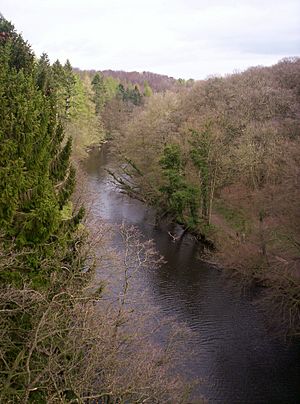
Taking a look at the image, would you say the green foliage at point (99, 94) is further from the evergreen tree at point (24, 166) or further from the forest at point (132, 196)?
the evergreen tree at point (24, 166)

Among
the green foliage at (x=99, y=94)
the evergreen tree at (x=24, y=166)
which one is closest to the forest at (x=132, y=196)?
the evergreen tree at (x=24, y=166)

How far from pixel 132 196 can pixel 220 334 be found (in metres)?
19.2

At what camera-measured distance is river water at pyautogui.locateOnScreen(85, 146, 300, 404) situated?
48.1 feet

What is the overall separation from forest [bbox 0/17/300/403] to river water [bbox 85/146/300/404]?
3.07 ft

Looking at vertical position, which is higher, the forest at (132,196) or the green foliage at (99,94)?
the green foliage at (99,94)

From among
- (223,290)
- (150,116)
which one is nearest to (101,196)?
(150,116)

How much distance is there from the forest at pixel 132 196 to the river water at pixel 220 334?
0.94m

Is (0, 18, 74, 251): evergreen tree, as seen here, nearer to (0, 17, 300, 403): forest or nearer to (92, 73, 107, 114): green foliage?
(0, 17, 300, 403): forest

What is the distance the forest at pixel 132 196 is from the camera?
873cm

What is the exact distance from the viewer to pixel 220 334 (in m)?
17.2

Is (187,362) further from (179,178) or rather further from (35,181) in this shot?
(179,178)

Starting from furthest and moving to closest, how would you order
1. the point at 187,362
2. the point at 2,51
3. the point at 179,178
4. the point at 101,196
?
the point at 101,196 → the point at 179,178 → the point at 187,362 → the point at 2,51

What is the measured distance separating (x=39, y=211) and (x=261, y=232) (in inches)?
502

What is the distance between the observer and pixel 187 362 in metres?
15.4
